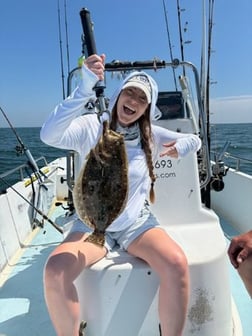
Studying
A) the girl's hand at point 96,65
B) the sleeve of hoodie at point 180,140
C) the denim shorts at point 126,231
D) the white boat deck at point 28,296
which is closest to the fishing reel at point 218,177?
the white boat deck at point 28,296

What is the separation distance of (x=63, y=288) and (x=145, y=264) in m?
0.42

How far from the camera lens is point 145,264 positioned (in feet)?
5.54

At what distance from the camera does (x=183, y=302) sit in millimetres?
1533

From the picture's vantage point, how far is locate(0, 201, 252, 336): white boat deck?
2199 millimetres

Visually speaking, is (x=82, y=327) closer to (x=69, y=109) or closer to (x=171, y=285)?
(x=171, y=285)

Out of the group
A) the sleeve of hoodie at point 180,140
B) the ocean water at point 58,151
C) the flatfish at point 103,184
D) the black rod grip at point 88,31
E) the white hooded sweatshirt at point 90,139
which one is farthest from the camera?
the ocean water at point 58,151

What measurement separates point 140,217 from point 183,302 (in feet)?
1.65

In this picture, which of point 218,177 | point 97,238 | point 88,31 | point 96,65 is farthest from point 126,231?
point 218,177

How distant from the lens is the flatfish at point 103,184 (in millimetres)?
1474

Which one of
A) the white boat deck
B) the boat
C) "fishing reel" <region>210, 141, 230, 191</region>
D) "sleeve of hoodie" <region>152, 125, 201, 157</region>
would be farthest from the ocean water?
"sleeve of hoodie" <region>152, 125, 201, 157</region>

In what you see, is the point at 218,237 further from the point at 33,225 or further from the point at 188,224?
the point at 33,225

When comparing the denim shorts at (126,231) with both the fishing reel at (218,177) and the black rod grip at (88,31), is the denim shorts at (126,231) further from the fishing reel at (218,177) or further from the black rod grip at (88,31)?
the fishing reel at (218,177)

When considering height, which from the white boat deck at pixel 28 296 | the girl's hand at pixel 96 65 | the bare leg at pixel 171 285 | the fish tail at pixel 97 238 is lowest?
the white boat deck at pixel 28 296

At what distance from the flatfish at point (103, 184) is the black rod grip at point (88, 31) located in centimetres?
49
